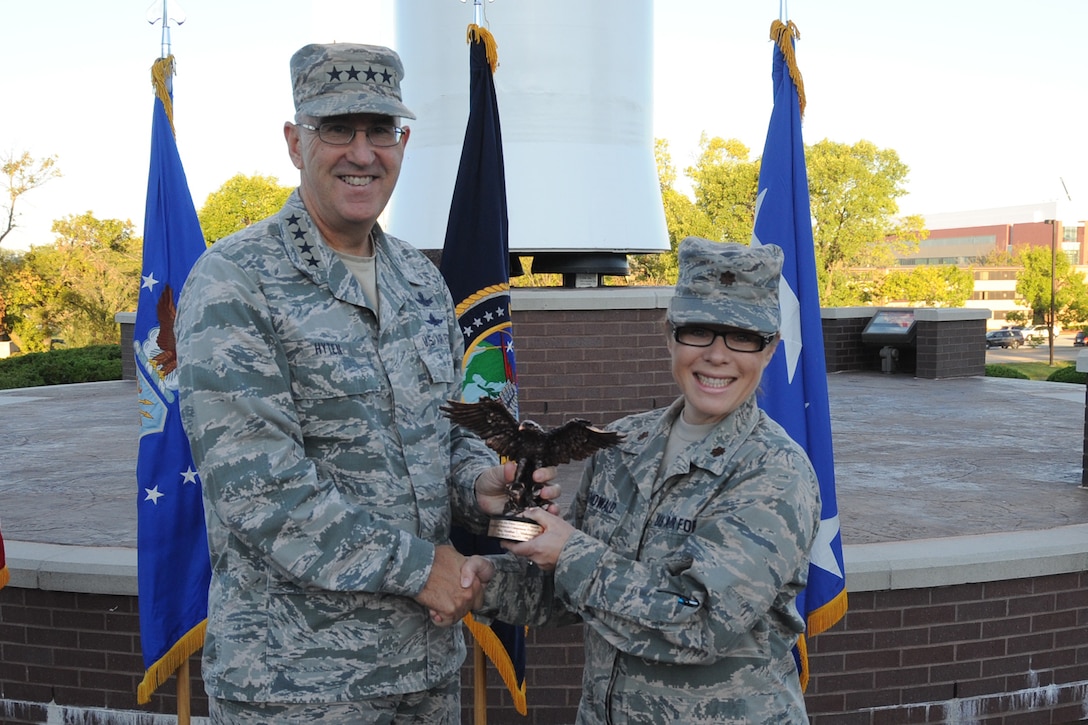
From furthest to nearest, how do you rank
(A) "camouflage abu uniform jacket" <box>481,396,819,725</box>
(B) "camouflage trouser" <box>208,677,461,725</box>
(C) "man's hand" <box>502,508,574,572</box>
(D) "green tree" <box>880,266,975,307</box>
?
(D) "green tree" <box>880,266,975,307</box>, (B) "camouflage trouser" <box>208,677,461,725</box>, (C) "man's hand" <box>502,508,574,572</box>, (A) "camouflage abu uniform jacket" <box>481,396,819,725</box>

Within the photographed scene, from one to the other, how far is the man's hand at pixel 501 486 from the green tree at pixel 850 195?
135ft

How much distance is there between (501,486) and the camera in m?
2.32

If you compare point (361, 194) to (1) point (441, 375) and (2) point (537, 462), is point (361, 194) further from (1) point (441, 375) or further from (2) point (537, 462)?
(2) point (537, 462)

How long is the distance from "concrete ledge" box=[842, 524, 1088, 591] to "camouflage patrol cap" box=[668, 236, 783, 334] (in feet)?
8.41

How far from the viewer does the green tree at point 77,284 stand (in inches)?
1201

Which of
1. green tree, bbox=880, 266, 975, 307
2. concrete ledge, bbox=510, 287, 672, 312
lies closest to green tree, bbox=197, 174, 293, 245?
green tree, bbox=880, 266, 975, 307

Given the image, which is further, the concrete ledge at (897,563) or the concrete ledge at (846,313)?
the concrete ledge at (846,313)

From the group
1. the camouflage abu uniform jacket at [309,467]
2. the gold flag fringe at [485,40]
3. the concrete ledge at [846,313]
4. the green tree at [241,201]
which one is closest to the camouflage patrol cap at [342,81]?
the camouflage abu uniform jacket at [309,467]

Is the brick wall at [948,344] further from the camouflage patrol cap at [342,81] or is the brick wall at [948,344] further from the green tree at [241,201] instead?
the green tree at [241,201]

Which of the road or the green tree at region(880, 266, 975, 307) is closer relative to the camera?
the road

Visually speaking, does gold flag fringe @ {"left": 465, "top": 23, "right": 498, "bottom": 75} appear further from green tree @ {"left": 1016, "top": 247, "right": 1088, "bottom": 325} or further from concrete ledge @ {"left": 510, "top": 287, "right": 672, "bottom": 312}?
green tree @ {"left": 1016, "top": 247, "right": 1088, "bottom": 325}

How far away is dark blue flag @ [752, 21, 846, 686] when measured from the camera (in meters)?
4.03

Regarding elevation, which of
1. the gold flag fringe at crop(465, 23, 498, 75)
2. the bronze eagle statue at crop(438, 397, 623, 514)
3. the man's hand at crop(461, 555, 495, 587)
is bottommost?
the man's hand at crop(461, 555, 495, 587)

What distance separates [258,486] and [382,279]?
0.61 m
